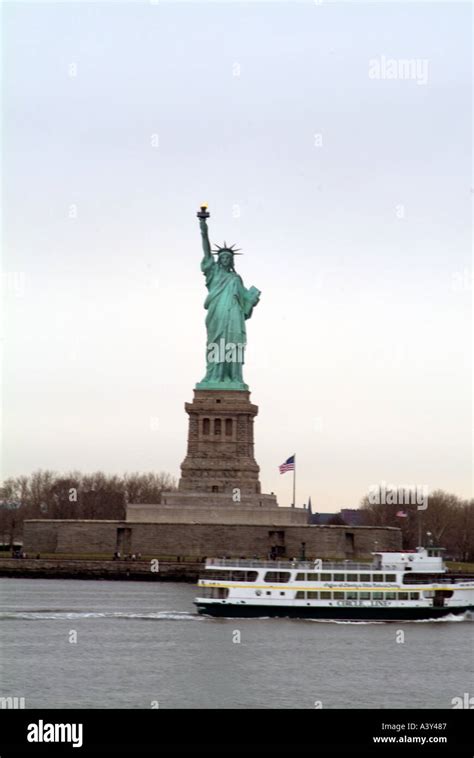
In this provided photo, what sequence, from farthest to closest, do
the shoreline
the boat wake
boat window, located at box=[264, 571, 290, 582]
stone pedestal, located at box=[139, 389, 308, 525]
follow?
stone pedestal, located at box=[139, 389, 308, 525], the shoreline, boat window, located at box=[264, 571, 290, 582], the boat wake

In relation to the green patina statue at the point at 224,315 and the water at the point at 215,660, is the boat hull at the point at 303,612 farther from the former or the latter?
the green patina statue at the point at 224,315

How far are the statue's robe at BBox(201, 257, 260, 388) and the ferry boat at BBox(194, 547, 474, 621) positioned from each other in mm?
41154

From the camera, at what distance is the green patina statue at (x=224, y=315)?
109m

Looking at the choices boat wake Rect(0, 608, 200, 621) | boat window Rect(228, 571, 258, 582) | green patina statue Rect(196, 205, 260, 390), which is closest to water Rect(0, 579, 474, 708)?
boat wake Rect(0, 608, 200, 621)

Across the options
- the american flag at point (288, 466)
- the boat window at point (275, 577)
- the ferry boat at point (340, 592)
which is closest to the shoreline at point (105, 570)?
the american flag at point (288, 466)

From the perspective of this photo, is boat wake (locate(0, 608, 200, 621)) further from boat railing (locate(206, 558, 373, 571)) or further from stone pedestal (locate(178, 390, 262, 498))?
stone pedestal (locate(178, 390, 262, 498))

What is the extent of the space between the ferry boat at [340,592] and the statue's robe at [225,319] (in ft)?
135

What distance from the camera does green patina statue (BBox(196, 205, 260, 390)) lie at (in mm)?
109375

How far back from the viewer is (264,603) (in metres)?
67.5

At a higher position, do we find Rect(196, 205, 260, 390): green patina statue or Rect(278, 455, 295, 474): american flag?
Rect(196, 205, 260, 390): green patina statue

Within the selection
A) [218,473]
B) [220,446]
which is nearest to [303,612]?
[218,473]

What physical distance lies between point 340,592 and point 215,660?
15.0m

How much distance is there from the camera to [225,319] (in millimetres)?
109688
